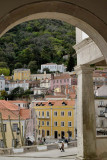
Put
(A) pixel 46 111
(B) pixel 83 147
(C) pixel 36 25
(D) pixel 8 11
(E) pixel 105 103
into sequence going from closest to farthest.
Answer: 1. (D) pixel 8 11
2. (B) pixel 83 147
3. (E) pixel 105 103
4. (A) pixel 46 111
5. (C) pixel 36 25

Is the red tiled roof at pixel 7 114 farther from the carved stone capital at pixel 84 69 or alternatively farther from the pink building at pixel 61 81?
the pink building at pixel 61 81

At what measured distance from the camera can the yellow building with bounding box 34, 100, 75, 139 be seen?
5883cm

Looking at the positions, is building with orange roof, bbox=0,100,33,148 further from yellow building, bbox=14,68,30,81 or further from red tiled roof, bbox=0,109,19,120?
yellow building, bbox=14,68,30,81

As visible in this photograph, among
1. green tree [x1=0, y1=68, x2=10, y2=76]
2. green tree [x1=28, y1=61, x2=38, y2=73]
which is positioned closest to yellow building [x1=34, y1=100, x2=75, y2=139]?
green tree [x1=0, y1=68, x2=10, y2=76]

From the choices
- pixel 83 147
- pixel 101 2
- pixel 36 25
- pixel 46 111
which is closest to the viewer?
pixel 101 2

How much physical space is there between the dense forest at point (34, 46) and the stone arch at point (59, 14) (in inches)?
4386

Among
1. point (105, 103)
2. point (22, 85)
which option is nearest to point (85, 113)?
point (105, 103)

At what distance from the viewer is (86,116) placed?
745cm

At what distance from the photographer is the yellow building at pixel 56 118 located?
58.8m

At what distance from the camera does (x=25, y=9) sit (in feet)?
11.6

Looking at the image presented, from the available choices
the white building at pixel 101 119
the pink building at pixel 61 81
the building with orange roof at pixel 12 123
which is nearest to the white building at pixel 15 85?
the pink building at pixel 61 81

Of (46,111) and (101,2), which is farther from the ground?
(101,2)

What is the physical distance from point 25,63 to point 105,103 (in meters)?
116

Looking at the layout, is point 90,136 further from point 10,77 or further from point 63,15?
point 10,77
